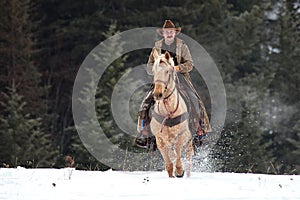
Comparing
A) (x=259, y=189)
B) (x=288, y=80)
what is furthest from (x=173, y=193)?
(x=288, y=80)

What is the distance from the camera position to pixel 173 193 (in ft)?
24.5

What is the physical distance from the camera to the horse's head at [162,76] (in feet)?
29.9

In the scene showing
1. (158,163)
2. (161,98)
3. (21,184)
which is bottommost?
(158,163)

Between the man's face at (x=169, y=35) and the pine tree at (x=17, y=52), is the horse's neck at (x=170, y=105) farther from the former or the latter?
the pine tree at (x=17, y=52)

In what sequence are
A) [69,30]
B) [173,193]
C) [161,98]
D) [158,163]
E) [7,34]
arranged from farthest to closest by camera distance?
[69,30], [7,34], [158,163], [161,98], [173,193]

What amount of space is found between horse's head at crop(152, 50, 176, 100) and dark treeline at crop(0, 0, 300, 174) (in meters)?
18.5

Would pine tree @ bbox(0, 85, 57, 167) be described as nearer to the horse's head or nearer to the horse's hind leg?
the horse's hind leg

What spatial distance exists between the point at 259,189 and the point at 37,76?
22524 millimetres

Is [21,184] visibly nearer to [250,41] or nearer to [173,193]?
[173,193]

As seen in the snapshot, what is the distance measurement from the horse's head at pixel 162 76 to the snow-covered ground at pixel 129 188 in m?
1.25

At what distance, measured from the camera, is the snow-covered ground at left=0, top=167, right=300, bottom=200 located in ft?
23.7

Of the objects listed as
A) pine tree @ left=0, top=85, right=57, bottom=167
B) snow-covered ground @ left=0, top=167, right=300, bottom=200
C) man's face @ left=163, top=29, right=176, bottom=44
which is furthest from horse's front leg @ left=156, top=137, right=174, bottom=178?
pine tree @ left=0, top=85, right=57, bottom=167

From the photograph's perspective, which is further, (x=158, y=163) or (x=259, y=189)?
(x=158, y=163)

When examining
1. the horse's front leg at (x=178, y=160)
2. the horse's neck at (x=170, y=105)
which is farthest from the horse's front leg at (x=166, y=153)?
the horse's neck at (x=170, y=105)
